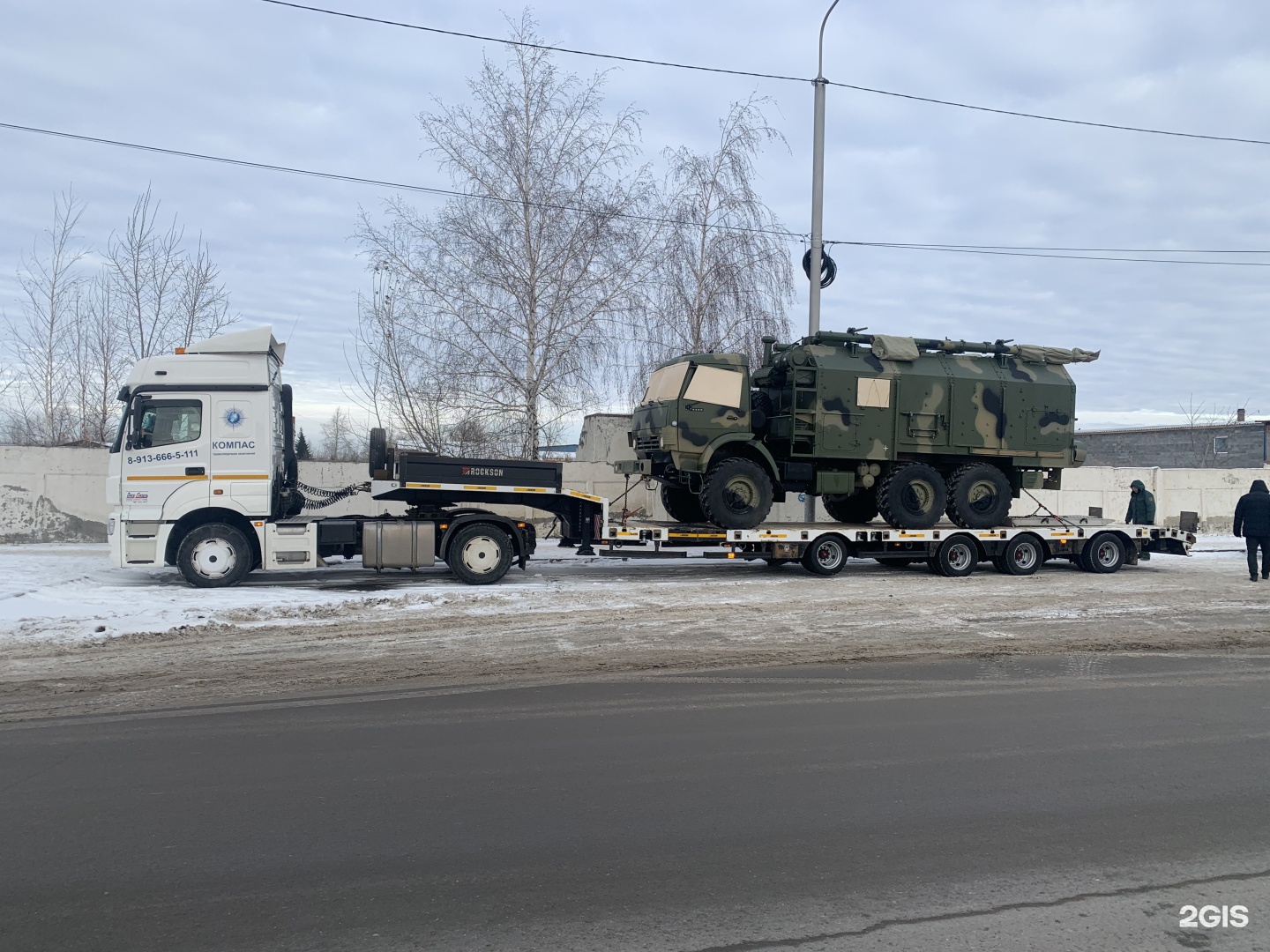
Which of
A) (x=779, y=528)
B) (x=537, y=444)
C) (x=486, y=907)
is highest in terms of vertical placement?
(x=537, y=444)

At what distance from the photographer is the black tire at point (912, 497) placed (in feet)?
53.2

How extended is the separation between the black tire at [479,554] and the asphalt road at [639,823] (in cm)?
696

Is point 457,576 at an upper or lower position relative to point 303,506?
lower

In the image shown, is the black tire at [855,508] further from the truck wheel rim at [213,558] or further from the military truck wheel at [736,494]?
the truck wheel rim at [213,558]

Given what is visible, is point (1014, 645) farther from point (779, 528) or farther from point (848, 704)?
point (779, 528)

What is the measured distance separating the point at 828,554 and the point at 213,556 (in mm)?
9498

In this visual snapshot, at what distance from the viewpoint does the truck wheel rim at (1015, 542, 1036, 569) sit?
16812 mm

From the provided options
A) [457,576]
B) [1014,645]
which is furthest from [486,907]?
[457,576]

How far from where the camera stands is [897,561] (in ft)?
57.3

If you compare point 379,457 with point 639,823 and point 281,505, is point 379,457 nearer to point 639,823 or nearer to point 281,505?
point 281,505

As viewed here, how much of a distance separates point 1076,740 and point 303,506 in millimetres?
12600

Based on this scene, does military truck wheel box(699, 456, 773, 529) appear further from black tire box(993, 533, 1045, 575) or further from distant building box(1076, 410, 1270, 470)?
distant building box(1076, 410, 1270, 470)

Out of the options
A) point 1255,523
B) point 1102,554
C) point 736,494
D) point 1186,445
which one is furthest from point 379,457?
point 1186,445

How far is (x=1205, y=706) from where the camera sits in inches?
290
